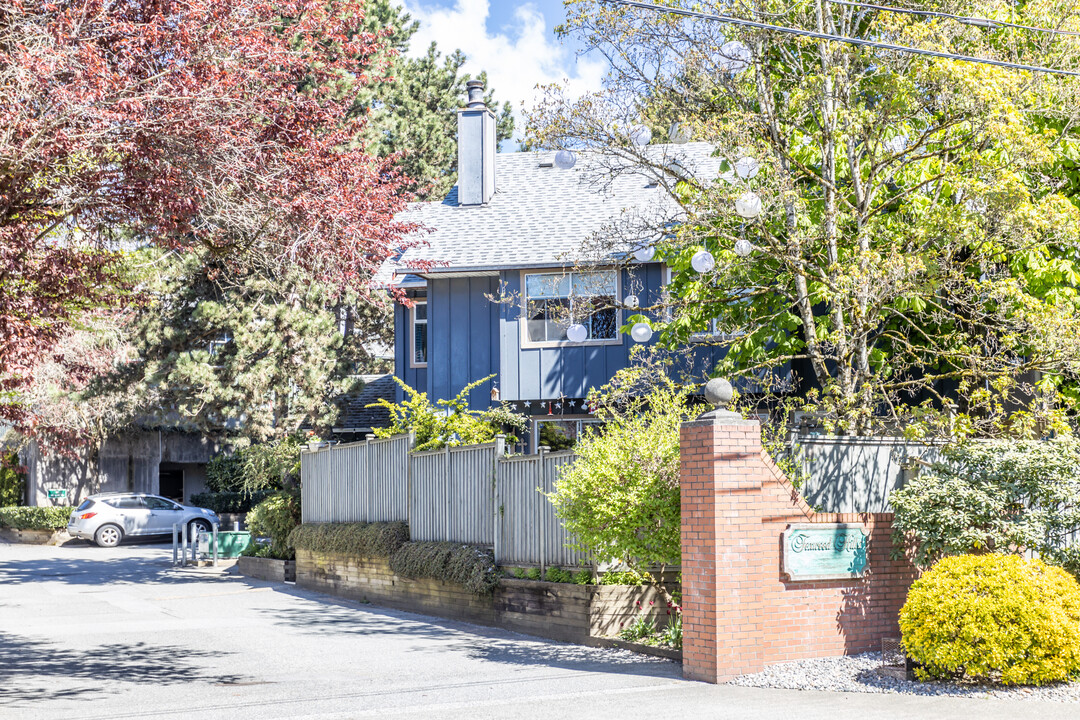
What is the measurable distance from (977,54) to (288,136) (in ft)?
26.0

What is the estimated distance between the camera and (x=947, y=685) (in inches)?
358

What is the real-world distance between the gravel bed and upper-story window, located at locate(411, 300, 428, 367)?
16.5 m

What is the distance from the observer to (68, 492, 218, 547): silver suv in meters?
30.3

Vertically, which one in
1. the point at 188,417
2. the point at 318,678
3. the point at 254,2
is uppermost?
the point at 254,2

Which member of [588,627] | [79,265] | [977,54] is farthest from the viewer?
[977,54]

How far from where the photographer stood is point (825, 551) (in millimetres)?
10141

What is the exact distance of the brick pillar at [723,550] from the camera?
9.63 m

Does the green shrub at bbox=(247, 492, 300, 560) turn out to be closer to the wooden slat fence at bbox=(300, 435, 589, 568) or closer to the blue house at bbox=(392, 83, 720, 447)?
the wooden slat fence at bbox=(300, 435, 589, 568)

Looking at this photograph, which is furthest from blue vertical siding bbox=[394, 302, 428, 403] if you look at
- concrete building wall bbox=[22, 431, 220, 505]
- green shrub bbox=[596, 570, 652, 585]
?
green shrub bbox=[596, 570, 652, 585]

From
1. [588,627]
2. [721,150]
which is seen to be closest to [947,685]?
[588,627]

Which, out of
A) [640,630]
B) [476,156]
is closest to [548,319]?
[476,156]

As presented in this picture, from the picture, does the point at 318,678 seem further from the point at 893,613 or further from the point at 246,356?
the point at 246,356

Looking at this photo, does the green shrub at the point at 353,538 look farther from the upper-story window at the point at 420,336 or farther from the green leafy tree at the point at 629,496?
the upper-story window at the point at 420,336

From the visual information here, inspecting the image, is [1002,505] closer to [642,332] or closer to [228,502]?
[642,332]
